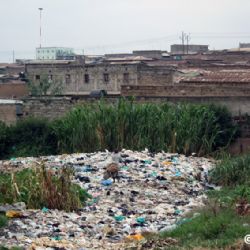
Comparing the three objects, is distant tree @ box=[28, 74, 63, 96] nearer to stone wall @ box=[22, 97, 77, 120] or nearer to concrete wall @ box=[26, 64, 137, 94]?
concrete wall @ box=[26, 64, 137, 94]

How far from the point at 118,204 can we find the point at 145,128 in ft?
22.3

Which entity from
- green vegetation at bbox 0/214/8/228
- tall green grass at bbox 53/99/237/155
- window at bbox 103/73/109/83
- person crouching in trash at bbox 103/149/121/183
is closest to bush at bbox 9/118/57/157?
tall green grass at bbox 53/99/237/155

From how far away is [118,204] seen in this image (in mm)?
13602

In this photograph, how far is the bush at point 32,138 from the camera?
21734 millimetres

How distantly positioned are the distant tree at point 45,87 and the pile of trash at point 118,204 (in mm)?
15016

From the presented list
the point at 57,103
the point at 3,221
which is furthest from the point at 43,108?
the point at 3,221

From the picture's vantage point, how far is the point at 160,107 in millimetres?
20828

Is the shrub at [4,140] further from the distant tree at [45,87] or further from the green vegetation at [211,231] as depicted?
the green vegetation at [211,231]

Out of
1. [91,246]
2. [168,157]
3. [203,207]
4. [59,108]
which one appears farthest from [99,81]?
[91,246]

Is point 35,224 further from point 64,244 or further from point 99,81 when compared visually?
point 99,81

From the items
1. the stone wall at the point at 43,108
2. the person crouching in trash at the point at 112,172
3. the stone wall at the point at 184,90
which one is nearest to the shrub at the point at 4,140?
the stone wall at the point at 43,108

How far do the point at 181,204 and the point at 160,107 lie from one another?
7.28 meters

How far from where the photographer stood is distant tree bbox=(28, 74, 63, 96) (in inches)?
1329

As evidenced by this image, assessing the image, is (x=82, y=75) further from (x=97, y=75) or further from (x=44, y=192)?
(x=44, y=192)
